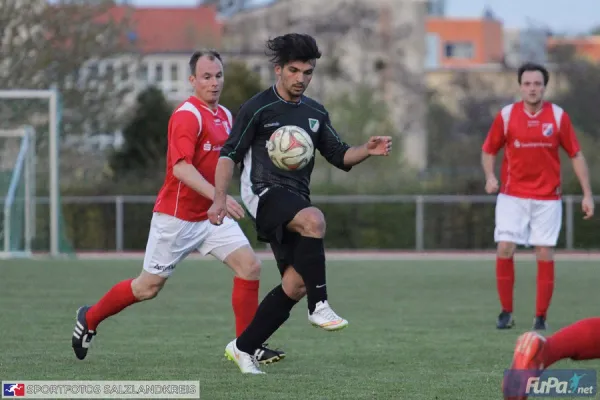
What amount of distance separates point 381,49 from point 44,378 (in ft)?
148

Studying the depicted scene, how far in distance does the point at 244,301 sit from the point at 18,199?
14.4m

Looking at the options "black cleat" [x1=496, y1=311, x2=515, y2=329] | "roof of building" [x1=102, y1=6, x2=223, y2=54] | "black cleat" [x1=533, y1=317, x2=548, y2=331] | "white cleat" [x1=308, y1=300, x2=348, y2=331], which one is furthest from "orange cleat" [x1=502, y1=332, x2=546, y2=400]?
"roof of building" [x1=102, y1=6, x2=223, y2=54]

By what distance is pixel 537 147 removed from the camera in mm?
11000

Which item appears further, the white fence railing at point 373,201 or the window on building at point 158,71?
the window on building at point 158,71

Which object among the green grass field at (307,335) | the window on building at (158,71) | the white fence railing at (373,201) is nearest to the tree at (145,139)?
the white fence railing at (373,201)

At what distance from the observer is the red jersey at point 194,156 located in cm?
816

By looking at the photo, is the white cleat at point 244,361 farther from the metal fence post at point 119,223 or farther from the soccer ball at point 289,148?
the metal fence post at point 119,223

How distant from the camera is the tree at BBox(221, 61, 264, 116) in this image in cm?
3397

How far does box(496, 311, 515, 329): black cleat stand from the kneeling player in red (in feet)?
17.0

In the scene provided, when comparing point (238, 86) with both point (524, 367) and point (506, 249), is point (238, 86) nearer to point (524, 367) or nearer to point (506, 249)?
point (506, 249)

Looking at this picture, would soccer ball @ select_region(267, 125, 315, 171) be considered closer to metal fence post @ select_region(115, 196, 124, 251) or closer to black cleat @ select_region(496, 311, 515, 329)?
black cleat @ select_region(496, 311, 515, 329)

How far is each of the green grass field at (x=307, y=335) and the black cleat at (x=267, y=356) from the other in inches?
2.4

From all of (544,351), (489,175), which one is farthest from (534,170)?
(544,351)

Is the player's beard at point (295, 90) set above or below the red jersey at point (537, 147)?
above
